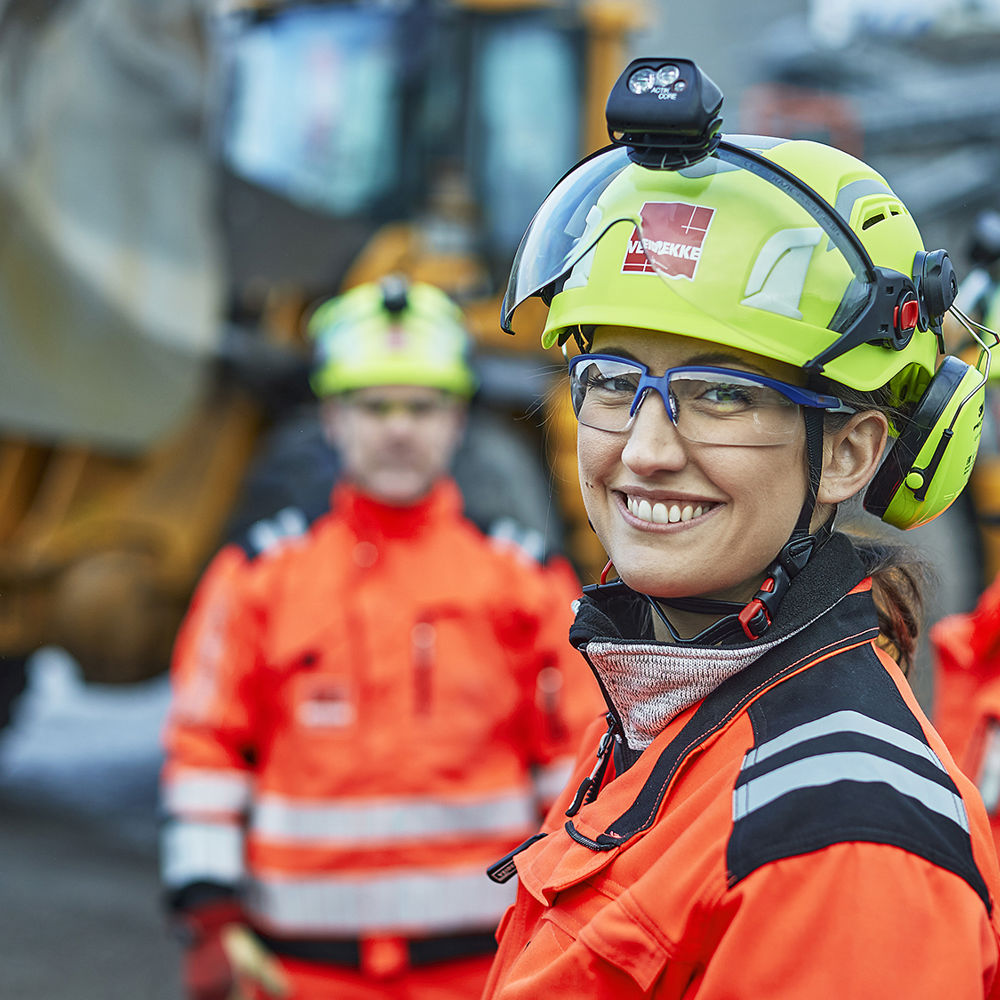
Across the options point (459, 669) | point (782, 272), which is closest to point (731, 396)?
point (782, 272)

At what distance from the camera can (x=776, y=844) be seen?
3.75 ft

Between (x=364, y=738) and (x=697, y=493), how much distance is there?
5.30 ft

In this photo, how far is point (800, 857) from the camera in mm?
1126

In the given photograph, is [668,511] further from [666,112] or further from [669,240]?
[666,112]

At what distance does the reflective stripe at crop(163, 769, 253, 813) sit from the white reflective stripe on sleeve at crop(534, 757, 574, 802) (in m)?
0.62

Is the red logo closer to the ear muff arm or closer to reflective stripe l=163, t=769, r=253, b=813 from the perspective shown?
the ear muff arm

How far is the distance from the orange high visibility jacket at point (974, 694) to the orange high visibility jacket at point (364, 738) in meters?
0.72

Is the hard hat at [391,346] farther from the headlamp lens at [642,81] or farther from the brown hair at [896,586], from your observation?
the headlamp lens at [642,81]

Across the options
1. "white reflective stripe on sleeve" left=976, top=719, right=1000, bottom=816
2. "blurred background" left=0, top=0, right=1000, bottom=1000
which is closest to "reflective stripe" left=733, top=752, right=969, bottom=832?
"white reflective stripe on sleeve" left=976, top=719, right=1000, bottom=816

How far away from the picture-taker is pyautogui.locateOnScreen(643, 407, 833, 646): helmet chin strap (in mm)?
1347

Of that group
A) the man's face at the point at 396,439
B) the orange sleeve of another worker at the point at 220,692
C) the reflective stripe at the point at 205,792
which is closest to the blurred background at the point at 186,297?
the man's face at the point at 396,439

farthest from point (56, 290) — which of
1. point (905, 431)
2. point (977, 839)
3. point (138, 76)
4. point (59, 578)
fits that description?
point (977, 839)

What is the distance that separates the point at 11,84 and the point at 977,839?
10.7 ft

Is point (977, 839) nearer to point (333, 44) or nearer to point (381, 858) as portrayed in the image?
point (381, 858)
